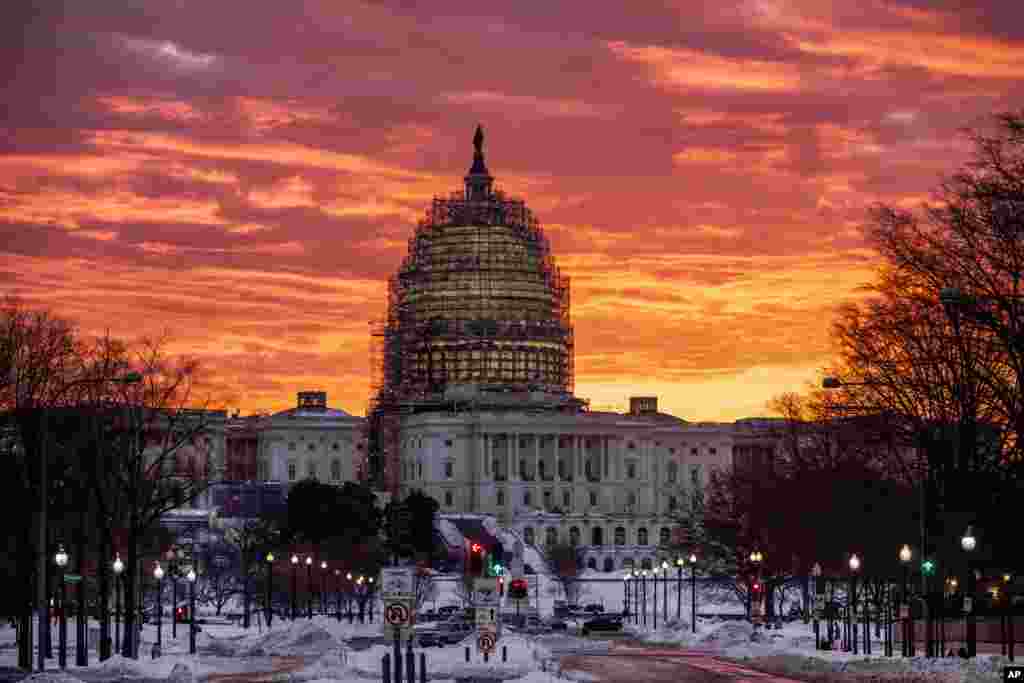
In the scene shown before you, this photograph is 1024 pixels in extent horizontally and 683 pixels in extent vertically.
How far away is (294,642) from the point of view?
86.7 meters

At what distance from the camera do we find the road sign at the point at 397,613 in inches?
1891

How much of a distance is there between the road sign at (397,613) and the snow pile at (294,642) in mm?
34962

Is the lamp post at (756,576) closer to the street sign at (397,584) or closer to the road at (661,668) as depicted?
the road at (661,668)

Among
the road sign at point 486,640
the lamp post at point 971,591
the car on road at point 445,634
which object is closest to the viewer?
the lamp post at point 971,591

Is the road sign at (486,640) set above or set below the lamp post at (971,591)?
below

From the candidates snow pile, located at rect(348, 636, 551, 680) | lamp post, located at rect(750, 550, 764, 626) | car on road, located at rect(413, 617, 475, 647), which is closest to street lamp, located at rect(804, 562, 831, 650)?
lamp post, located at rect(750, 550, 764, 626)

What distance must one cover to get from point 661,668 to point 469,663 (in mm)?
6060

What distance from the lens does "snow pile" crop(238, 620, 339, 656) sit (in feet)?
279

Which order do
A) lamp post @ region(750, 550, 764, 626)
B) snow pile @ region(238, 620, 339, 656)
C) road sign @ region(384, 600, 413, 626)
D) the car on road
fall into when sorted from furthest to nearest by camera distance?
lamp post @ region(750, 550, 764, 626) → the car on road → snow pile @ region(238, 620, 339, 656) → road sign @ region(384, 600, 413, 626)

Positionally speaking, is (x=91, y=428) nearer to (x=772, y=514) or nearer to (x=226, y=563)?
(x=772, y=514)

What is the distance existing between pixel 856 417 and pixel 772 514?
110 feet

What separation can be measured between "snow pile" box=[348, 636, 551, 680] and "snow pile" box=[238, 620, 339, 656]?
3.72m

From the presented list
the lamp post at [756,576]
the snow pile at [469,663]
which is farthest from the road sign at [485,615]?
the lamp post at [756,576]

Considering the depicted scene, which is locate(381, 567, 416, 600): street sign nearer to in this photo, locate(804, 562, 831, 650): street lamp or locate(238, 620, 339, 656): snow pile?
locate(238, 620, 339, 656): snow pile
